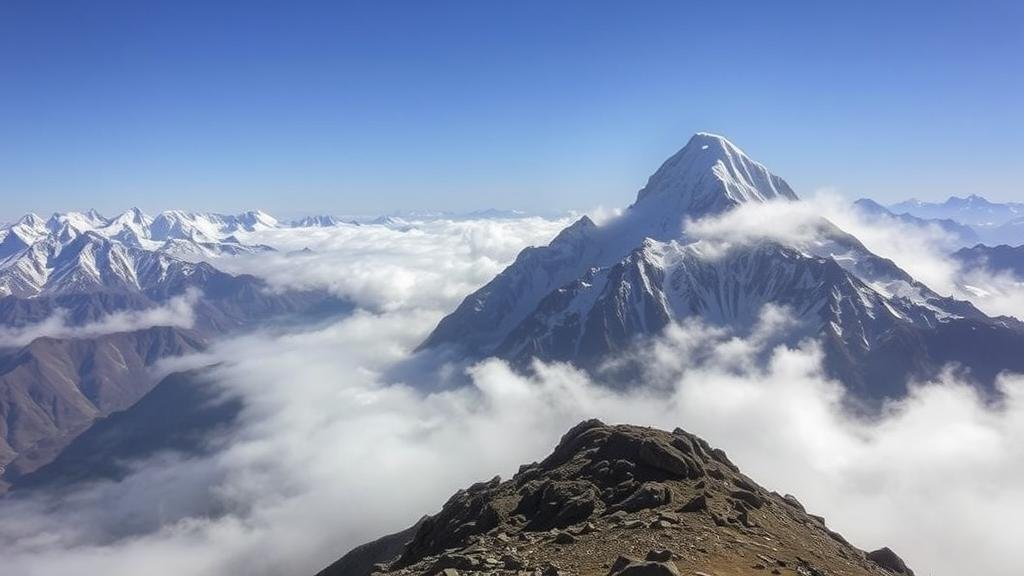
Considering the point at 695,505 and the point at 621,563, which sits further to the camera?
the point at 695,505

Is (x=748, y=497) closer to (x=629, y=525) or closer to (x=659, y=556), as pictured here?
(x=629, y=525)

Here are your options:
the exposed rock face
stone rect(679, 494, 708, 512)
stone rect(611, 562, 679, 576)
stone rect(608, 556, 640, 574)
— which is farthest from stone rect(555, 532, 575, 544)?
stone rect(611, 562, 679, 576)

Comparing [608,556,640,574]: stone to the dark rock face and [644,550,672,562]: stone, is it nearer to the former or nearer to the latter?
[644,550,672,562]: stone

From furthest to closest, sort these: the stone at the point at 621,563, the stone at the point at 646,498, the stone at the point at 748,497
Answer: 1. the stone at the point at 748,497
2. the stone at the point at 646,498
3. the stone at the point at 621,563

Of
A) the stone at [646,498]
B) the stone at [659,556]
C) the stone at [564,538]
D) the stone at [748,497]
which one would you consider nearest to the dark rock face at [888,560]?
the stone at [748,497]

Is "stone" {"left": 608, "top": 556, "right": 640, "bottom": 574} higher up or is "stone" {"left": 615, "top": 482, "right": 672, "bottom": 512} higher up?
"stone" {"left": 615, "top": 482, "right": 672, "bottom": 512}

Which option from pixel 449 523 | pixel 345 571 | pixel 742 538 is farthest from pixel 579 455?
pixel 345 571

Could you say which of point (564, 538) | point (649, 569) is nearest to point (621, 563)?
point (649, 569)

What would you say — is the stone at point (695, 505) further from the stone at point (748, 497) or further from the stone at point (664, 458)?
the stone at point (748, 497)

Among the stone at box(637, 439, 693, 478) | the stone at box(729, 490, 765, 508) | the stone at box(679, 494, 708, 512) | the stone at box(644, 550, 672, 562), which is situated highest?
the stone at box(637, 439, 693, 478)
